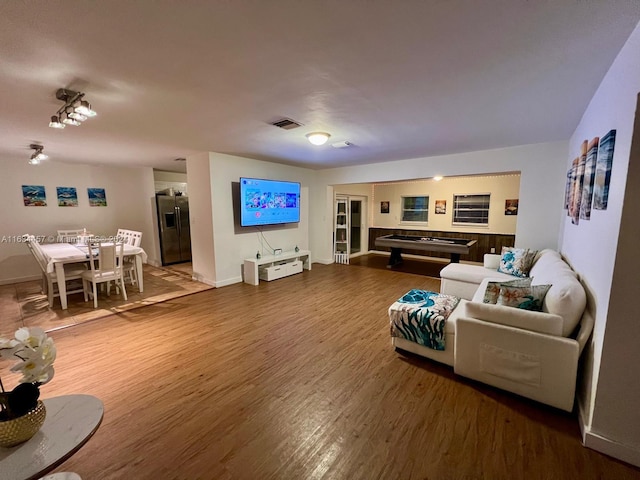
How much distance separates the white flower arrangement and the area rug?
114 inches

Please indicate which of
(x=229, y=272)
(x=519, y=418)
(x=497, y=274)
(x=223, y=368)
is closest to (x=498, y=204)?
(x=497, y=274)

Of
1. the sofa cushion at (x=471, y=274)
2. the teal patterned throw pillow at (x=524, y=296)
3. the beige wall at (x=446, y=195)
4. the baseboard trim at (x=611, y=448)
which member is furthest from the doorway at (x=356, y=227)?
the baseboard trim at (x=611, y=448)

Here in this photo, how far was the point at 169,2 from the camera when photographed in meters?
1.25

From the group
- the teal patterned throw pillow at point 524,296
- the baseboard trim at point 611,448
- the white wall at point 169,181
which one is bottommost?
the baseboard trim at point 611,448

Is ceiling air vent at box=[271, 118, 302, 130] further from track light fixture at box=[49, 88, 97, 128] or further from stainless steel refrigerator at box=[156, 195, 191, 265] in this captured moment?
stainless steel refrigerator at box=[156, 195, 191, 265]

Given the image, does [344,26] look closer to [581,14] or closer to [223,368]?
[581,14]

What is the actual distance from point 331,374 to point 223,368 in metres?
0.98

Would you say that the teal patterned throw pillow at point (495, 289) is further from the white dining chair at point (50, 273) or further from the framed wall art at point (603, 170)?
the white dining chair at point (50, 273)

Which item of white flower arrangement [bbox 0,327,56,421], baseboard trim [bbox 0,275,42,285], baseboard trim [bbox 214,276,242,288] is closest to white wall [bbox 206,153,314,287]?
baseboard trim [bbox 214,276,242,288]

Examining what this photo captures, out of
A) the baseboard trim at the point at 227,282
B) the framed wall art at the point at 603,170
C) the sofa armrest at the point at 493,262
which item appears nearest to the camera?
the framed wall art at the point at 603,170

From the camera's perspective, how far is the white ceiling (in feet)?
4.34

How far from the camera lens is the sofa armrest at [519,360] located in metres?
1.86

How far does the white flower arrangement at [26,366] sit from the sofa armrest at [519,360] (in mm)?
2528

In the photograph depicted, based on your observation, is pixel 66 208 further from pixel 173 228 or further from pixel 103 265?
pixel 103 265
